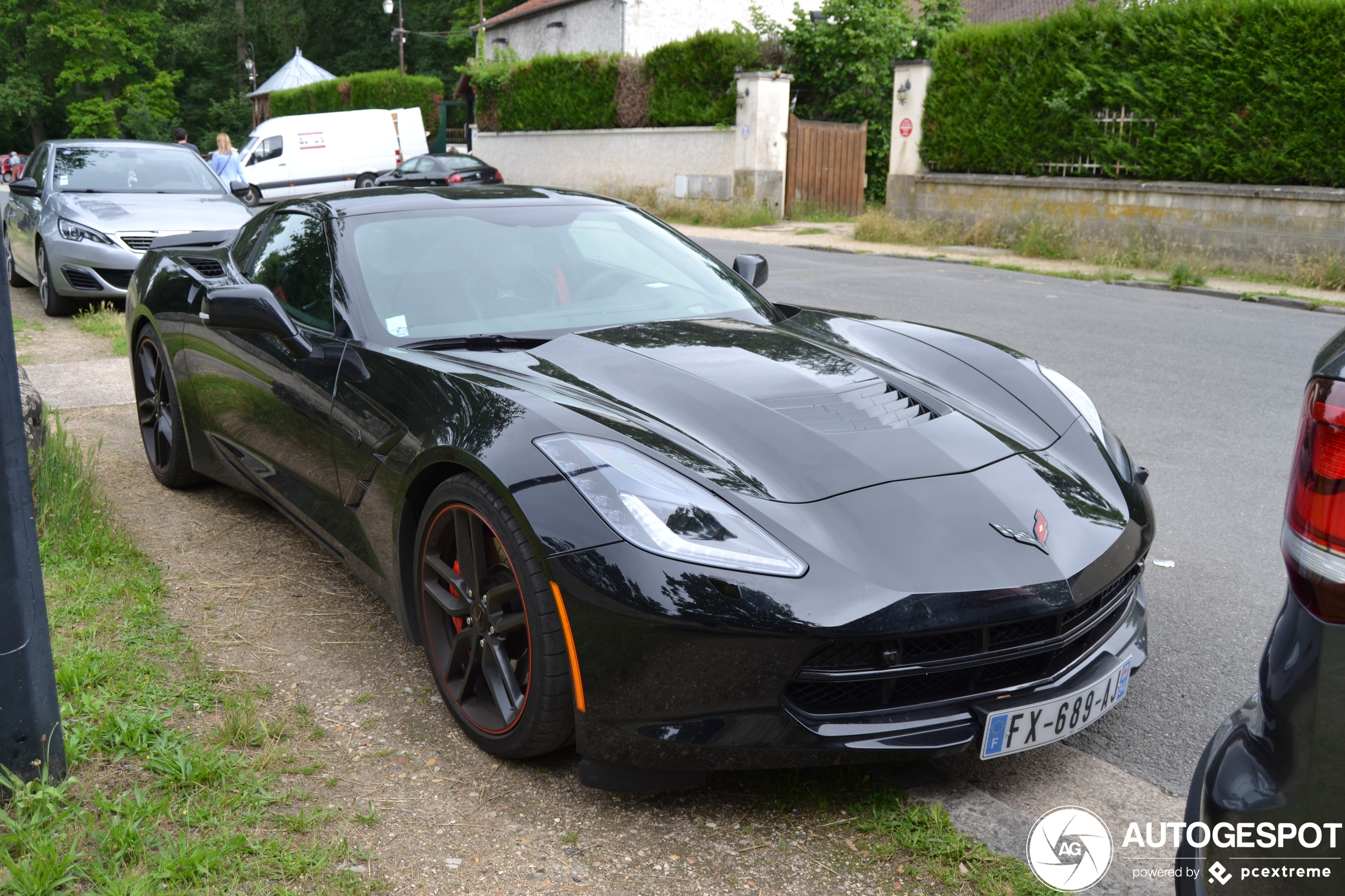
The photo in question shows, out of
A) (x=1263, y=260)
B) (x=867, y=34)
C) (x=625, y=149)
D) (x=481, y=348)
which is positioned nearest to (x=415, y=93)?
(x=625, y=149)

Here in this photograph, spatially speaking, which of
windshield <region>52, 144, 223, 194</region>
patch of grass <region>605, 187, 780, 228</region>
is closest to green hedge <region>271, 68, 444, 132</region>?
patch of grass <region>605, 187, 780, 228</region>

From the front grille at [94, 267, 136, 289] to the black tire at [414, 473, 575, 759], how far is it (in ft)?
25.3

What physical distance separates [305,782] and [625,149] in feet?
82.1

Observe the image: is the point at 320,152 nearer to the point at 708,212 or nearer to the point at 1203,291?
the point at 708,212

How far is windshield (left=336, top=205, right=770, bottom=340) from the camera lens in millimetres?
3482

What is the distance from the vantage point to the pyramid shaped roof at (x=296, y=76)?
49.3 metres

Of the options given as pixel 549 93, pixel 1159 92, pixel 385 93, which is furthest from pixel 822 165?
pixel 385 93

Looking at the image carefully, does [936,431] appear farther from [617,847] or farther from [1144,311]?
[1144,311]

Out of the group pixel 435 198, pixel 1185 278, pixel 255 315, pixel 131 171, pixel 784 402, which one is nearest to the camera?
pixel 784 402

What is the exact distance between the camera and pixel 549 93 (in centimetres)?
2897

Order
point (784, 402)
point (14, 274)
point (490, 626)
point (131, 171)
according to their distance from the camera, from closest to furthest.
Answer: point (490, 626)
point (784, 402)
point (131, 171)
point (14, 274)

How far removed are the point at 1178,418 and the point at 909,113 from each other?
45.0 ft

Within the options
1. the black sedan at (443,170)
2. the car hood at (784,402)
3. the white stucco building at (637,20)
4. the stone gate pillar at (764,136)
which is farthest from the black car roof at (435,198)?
the white stucco building at (637,20)

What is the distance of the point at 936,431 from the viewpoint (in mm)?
2832
